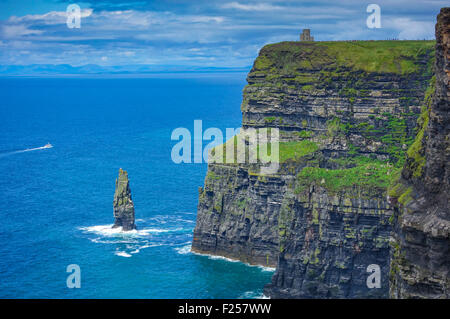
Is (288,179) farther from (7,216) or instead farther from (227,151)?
(7,216)

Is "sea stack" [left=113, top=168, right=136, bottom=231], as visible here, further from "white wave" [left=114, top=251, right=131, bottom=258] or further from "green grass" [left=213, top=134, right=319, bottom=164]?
"green grass" [left=213, top=134, right=319, bottom=164]

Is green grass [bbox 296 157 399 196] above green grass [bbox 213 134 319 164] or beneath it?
beneath

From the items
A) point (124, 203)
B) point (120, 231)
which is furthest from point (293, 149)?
point (120, 231)

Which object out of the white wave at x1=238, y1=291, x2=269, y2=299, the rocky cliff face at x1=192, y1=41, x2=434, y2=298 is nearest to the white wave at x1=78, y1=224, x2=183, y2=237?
the rocky cliff face at x1=192, y1=41, x2=434, y2=298

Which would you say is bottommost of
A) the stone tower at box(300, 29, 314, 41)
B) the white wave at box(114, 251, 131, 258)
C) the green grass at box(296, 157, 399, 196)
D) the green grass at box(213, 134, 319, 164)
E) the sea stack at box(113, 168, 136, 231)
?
the white wave at box(114, 251, 131, 258)

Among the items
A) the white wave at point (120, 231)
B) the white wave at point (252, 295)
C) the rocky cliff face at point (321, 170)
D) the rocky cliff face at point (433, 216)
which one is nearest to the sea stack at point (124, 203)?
the white wave at point (120, 231)
